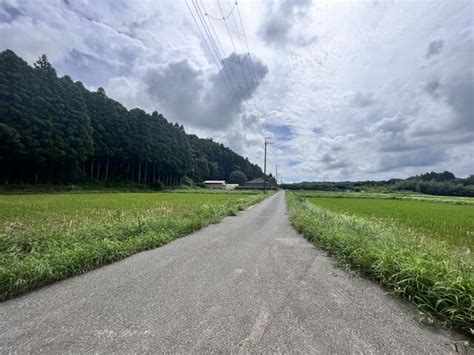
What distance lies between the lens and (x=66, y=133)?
3022 centimetres

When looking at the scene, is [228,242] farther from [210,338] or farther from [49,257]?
[210,338]

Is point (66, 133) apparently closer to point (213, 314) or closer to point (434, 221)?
point (213, 314)

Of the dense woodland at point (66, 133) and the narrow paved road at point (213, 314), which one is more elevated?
the dense woodland at point (66, 133)

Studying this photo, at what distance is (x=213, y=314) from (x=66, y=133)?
3547cm

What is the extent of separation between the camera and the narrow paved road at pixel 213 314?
2.38 m

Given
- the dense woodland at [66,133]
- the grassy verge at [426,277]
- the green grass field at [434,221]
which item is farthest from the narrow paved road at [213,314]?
the dense woodland at [66,133]

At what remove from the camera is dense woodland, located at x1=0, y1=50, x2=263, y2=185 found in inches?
993

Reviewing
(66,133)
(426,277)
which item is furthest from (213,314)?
(66,133)

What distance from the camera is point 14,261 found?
13.7 feet

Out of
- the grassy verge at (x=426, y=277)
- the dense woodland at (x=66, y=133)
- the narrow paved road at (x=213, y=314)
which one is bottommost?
the narrow paved road at (x=213, y=314)

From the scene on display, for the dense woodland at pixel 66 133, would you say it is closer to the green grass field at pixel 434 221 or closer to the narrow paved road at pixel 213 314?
the narrow paved road at pixel 213 314

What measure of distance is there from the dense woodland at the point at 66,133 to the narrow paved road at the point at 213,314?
29.2m

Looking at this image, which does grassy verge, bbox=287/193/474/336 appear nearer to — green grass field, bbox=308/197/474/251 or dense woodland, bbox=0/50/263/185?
green grass field, bbox=308/197/474/251

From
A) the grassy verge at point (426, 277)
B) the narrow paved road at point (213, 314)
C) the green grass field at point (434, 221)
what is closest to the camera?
the narrow paved road at point (213, 314)
